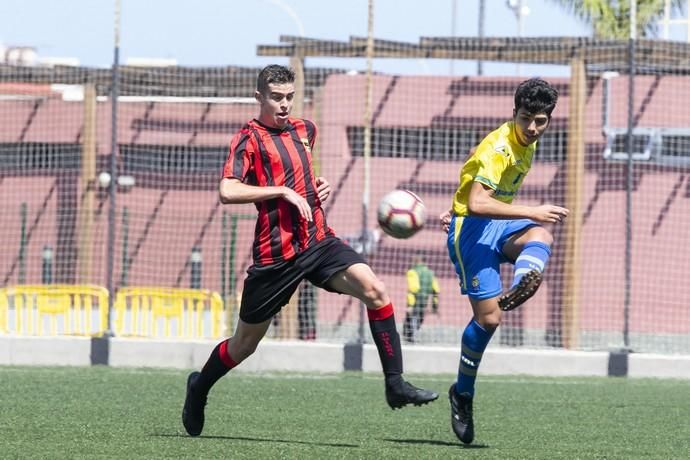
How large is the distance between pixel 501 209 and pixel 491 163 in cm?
36

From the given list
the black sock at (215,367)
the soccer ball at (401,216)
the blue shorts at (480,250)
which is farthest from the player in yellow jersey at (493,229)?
the black sock at (215,367)

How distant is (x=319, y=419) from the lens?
8.98m

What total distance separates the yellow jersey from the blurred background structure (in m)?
7.54

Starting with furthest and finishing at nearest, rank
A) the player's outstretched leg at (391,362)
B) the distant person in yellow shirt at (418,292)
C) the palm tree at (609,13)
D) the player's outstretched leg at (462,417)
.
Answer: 1. the palm tree at (609,13)
2. the distant person in yellow shirt at (418,292)
3. the player's outstretched leg at (462,417)
4. the player's outstretched leg at (391,362)

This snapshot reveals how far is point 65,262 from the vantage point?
20.9 meters

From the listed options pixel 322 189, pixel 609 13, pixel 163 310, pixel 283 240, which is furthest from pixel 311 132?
pixel 609 13

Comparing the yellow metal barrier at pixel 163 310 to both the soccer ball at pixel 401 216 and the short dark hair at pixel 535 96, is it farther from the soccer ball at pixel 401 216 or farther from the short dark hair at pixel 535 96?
the short dark hair at pixel 535 96

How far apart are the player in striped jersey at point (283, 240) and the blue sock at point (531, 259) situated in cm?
71

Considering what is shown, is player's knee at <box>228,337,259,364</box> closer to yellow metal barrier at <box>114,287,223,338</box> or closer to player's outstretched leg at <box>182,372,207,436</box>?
player's outstretched leg at <box>182,372,207,436</box>

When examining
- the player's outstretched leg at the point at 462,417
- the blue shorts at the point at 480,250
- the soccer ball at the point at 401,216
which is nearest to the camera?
the player's outstretched leg at the point at 462,417

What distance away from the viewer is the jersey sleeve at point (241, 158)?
7.44 metres

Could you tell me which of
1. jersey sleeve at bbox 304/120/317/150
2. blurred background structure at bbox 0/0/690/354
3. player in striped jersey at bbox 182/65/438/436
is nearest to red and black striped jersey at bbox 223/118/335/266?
player in striped jersey at bbox 182/65/438/436

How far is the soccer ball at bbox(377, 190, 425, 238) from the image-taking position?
8.25 meters

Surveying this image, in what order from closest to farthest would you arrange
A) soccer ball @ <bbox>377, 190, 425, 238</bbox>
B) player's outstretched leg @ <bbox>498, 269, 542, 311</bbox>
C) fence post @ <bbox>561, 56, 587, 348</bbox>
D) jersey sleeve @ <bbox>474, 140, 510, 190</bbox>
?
player's outstretched leg @ <bbox>498, 269, 542, 311</bbox> < jersey sleeve @ <bbox>474, 140, 510, 190</bbox> < soccer ball @ <bbox>377, 190, 425, 238</bbox> < fence post @ <bbox>561, 56, 587, 348</bbox>
